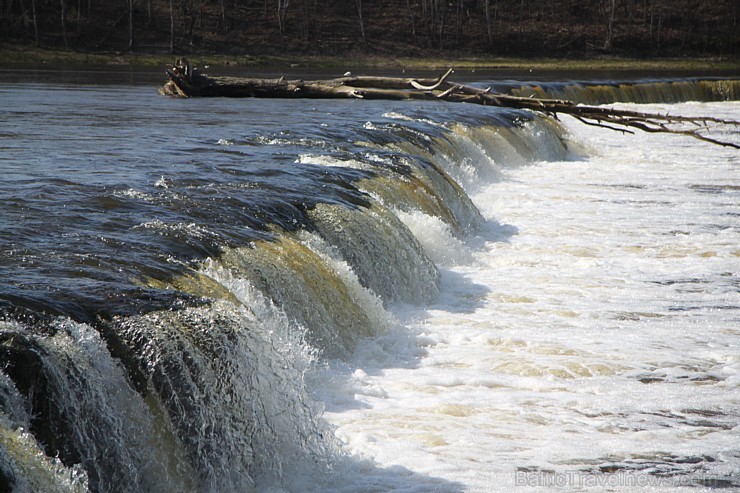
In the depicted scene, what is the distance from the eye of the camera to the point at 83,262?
808 cm

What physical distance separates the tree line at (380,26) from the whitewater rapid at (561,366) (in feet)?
161

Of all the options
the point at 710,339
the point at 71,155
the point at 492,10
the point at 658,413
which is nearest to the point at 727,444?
the point at 658,413

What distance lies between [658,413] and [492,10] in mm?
72347

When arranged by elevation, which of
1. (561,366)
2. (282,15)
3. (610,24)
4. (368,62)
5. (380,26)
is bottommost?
(561,366)

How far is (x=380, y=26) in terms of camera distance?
7056 cm

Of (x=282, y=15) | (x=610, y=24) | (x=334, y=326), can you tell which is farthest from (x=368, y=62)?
(x=334, y=326)

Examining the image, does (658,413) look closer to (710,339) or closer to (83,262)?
(710,339)

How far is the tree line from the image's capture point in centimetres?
6131

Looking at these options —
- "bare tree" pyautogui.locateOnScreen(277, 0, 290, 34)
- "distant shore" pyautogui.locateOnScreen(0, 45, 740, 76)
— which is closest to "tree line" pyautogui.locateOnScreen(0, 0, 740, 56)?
"bare tree" pyautogui.locateOnScreen(277, 0, 290, 34)

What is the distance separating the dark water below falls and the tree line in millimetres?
46827

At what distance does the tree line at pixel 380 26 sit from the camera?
201 feet

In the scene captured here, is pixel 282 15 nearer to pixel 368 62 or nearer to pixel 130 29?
pixel 368 62

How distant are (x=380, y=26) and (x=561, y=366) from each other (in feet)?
210

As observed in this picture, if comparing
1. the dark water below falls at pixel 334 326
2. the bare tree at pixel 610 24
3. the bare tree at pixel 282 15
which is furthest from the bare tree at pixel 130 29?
the dark water below falls at pixel 334 326
